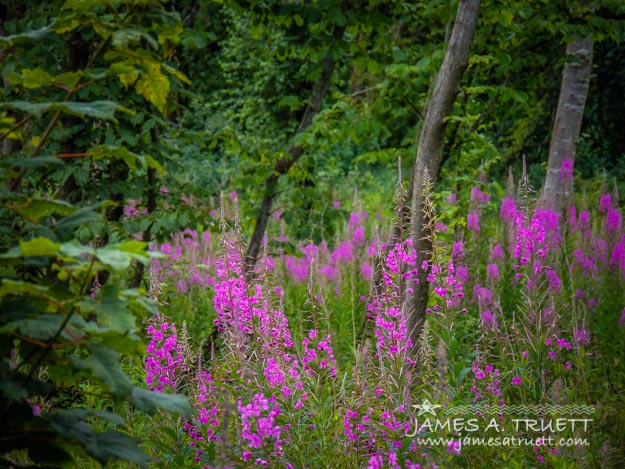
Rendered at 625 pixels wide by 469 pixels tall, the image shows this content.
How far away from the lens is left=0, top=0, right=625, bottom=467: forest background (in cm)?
171

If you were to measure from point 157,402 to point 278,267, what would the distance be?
6.18m

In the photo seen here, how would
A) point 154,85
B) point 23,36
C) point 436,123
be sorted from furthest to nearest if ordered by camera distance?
point 436,123
point 154,85
point 23,36

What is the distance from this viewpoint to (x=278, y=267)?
790 centimetres

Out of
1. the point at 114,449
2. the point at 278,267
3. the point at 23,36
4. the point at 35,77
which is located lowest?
the point at 114,449

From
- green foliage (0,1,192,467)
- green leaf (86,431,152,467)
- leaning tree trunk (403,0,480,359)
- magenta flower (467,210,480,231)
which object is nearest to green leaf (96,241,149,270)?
green foliage (0,1,192,467)

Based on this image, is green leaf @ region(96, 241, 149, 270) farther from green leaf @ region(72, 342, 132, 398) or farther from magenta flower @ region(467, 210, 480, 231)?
magenta flower @ region(467, 210, 480, 231)

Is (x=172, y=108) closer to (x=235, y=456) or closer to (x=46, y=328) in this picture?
(x=235, y=456)

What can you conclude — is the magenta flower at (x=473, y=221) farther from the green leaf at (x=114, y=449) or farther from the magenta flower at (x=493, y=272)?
the green leaf at (x=114, y=449)

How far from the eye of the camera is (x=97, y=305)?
148 centimetres

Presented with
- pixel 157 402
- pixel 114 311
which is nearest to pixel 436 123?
pixel 157 402

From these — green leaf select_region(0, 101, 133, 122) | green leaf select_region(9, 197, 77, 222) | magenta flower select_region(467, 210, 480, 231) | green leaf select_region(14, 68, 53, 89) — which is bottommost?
green leaf select_region(9, 197, 77, 222)

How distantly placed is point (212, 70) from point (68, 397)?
18.4 meters

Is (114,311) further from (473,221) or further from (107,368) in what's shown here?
(473,221)

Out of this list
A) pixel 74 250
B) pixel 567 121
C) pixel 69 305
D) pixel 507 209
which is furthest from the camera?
pixel 567 121
